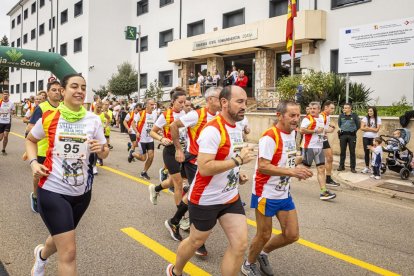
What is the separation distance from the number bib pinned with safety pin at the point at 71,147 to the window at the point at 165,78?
25.6 metres

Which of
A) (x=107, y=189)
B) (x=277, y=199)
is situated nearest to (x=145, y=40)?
(x=107, y=189)

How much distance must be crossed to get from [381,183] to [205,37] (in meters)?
17.1

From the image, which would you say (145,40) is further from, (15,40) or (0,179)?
(15,40)

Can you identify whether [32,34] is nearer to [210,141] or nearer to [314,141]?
[314,141]

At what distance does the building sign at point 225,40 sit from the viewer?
21.0 m

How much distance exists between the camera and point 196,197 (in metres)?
3.36

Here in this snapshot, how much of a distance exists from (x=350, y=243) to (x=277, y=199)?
6.11 ft

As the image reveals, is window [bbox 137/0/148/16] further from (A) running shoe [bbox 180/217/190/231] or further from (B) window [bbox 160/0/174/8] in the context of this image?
(A) running shoe [bbox 180/217/190/231]

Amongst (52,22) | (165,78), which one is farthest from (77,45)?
(165,78)

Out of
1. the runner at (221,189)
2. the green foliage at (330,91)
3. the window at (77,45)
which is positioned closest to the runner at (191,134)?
the runner at (221,189)

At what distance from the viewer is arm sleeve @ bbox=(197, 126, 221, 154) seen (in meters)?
3.16

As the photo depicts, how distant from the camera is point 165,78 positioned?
2902 centimetres

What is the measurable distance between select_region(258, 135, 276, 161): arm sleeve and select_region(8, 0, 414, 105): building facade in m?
14.1

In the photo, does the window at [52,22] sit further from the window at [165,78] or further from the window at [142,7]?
the window at [165,78]
